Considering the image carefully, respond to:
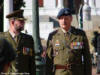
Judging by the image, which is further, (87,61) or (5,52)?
(87,61)

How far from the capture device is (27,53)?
551cm

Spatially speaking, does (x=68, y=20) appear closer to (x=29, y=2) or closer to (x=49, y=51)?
(x=49, y=51)

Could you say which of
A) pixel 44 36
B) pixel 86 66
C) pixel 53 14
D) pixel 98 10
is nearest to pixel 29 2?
pixel 53 14

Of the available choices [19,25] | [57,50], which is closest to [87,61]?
[57,50]

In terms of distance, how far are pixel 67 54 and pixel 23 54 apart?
0.61 metres

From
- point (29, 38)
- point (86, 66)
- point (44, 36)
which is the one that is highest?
point (29, 38)

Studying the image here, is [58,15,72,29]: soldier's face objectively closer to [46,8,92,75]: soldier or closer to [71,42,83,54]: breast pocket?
[46,8,92,75]: soldier

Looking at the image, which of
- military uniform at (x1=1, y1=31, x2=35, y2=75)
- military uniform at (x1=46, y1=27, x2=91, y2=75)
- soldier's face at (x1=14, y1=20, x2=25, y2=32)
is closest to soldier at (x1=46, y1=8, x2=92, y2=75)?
military uniform at (x1=46, y1=27, x2=91, y2=75)

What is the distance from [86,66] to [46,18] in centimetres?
4391

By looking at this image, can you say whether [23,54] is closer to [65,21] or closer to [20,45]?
[20,45]

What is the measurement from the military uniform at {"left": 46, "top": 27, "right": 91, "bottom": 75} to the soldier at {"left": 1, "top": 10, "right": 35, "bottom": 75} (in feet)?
0.90

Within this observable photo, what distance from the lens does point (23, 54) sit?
5512 millimetres

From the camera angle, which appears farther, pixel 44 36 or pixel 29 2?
pixel 29 2

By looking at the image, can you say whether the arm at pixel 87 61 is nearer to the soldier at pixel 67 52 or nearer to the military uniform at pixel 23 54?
the soldier at pixel 67 52
